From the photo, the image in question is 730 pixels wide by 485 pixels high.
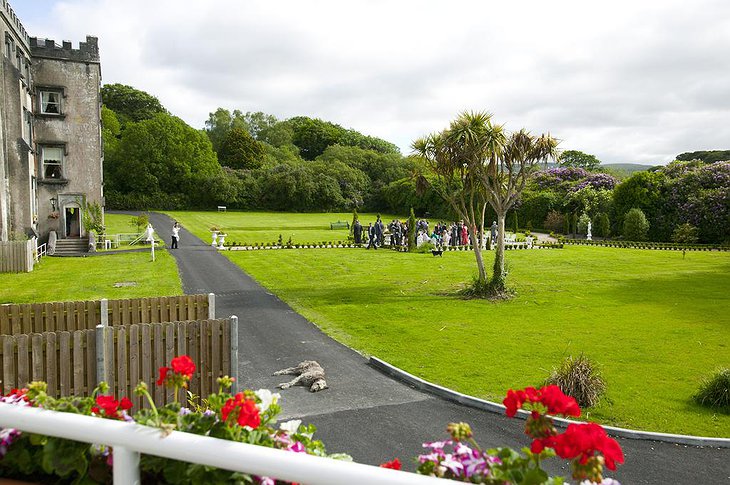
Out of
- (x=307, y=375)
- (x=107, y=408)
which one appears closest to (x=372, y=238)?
(x=307, y=375)

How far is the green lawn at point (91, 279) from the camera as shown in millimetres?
17969

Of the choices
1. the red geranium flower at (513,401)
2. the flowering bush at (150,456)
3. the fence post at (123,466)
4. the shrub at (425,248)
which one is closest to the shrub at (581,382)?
the red geranium flower at (513,401)

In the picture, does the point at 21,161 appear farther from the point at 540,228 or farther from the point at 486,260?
the point at 540,228

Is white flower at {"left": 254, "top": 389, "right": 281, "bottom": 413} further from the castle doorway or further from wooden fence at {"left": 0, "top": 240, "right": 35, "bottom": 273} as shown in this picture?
the castle doorway

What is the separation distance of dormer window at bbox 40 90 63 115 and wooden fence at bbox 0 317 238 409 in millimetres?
28872

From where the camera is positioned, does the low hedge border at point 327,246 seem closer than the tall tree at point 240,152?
Yes

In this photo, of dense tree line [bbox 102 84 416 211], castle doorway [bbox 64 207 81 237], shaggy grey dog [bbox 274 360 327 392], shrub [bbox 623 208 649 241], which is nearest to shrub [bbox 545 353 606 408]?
shaggy grey dog [bbox 274 360 327 392]

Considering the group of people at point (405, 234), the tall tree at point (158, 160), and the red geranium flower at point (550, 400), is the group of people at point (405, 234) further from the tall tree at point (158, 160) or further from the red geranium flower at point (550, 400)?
the tall tree at point (158, 160)

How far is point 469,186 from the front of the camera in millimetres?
20969

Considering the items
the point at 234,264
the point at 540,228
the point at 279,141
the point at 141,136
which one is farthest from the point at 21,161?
the point at 279,141

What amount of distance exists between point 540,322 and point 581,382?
6.25 m

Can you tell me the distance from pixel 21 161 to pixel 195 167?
41.8 meters

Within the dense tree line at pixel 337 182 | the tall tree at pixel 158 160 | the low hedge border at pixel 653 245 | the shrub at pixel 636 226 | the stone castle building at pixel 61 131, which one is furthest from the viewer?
the tall tree at pixel 158 160

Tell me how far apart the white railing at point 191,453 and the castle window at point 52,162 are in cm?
3392
